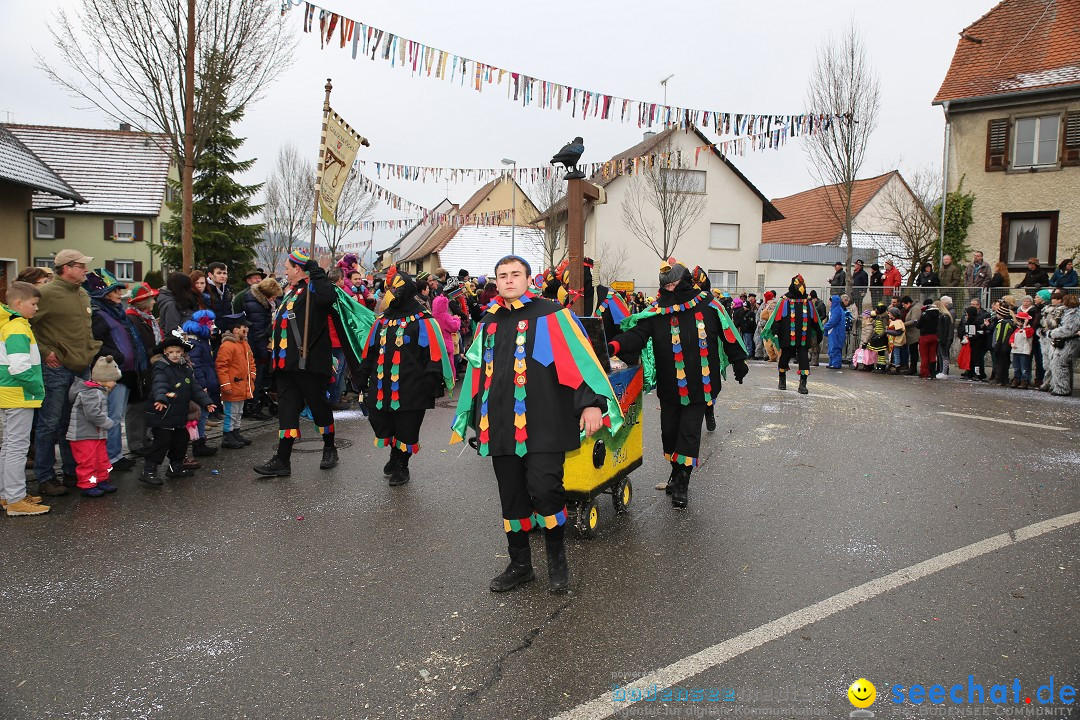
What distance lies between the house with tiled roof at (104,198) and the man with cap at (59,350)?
100 feet

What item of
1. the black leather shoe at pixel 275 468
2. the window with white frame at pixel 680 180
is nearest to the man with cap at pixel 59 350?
the black leather shoe at pixel 275 468

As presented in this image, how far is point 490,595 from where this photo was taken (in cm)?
442

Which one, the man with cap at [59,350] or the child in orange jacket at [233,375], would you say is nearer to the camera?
the man with cap at [59,350]

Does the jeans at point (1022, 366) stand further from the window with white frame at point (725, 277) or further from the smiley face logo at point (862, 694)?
the window with white frame at point (725, 277)

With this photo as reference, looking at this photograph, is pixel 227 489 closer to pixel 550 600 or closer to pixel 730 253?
pixel 550 600

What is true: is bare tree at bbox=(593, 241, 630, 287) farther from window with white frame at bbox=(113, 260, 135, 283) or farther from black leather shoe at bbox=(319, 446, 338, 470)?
black leather shoe at bbox=(319, 446, 338, 470)

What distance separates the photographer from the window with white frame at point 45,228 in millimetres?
34094

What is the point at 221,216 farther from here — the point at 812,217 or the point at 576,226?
the point at 812,217

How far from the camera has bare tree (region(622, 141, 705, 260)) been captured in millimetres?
32688

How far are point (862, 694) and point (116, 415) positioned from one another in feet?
21.4

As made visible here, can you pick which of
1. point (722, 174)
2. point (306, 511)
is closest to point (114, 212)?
point (722, 174)

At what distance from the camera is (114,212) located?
3469cm

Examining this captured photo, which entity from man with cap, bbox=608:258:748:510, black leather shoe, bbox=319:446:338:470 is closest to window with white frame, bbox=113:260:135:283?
black leather shoe, bbox=319:446:338:470

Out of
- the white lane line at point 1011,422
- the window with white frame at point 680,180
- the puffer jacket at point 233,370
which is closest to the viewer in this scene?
the puffer jacket at point 233,370
